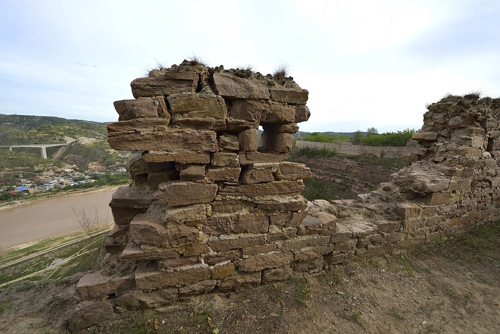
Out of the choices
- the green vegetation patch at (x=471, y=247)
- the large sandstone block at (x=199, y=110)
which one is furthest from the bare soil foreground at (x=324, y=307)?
the large sandstone block at (x=199, y=110)

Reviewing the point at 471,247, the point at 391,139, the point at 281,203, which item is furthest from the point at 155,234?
the point at 391,139

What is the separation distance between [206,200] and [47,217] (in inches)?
1101

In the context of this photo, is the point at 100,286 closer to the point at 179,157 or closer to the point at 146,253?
the point at 146,253

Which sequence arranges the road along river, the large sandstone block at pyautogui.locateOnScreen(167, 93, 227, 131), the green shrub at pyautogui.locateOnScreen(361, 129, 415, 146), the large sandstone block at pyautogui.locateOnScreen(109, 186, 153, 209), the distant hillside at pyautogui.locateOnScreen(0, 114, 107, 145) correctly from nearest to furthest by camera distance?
the large sandstone block at pyautogui.locateOnScreen(167, 93, 227, 131) → the large sandstone block at pyautogui.locateOnScreen(109, 186, 153, 209) → the road along river → the green shrub at pyautogui.locateOnScreen(361, 129, 415, 146) → the distant hillside at pyautogui.locateOnScreen(0, 114, 107, 145)

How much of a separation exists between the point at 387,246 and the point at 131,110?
479 cm

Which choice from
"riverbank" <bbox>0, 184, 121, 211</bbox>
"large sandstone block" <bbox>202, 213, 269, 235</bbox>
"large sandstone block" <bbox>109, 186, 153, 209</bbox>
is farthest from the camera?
"riverbank" <bbox>0, 184, 121, 211</bbox>

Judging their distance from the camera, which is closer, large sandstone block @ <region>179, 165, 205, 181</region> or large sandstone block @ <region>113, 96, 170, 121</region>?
large sandstone block @ <region>113, 96, 170, 121</region>

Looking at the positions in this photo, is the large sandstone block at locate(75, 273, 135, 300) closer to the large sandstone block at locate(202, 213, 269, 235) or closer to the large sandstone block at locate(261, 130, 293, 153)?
the large sandstone block at locate(202, 213, 269, 235)

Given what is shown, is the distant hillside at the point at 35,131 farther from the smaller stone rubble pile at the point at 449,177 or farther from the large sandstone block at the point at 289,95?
the smaller stone rubble pile at the point at 449,177

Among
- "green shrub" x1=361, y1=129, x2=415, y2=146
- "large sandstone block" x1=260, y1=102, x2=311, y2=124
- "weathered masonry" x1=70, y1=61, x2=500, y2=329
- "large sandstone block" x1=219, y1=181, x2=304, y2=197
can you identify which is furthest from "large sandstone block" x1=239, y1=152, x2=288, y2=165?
"green shrub" x1=361, y1=129, x2=415, y2=146

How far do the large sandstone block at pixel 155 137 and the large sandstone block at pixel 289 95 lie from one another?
0.98 meters

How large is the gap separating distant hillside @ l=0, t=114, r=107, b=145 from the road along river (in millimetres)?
33778

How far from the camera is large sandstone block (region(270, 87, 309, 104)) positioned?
2917 mm

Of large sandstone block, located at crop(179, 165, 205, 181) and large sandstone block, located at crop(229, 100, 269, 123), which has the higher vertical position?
large sandstone block, located at crop(229, 100, 269, 123)
